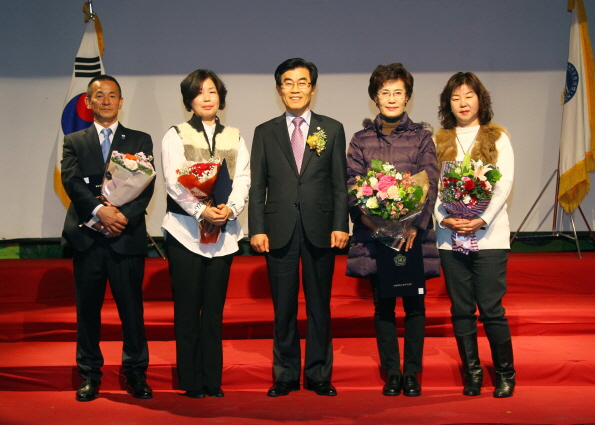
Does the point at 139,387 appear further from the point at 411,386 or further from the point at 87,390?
the point at 411,386

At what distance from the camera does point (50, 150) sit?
5141mm

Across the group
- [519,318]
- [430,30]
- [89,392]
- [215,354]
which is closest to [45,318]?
[89,392]

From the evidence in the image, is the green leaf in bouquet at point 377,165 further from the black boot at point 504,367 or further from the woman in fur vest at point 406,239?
the black boot at point 504,367

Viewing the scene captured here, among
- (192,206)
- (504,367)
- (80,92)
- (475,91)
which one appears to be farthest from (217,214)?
(80,92)

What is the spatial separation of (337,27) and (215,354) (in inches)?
120

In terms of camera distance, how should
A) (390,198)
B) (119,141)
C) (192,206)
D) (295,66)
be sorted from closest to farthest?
(390,198), (192,206), (295,66), (119,141)

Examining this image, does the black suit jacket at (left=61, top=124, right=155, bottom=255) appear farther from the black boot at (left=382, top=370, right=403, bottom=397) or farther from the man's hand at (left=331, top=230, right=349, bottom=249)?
the black boot at (left=382, top=370, right=403, bottom=397)

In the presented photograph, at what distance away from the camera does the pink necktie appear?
306 centimetres

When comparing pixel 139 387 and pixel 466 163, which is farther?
pixel 139 387

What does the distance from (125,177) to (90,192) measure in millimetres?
211

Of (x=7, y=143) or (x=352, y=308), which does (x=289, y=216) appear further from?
(x=7, y=143)

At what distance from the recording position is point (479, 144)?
118 inches

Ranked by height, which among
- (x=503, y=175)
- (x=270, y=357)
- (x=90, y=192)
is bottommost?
(x=270, y=357)

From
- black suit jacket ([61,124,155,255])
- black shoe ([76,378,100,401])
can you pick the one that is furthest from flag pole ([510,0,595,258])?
black shoe ([76,378,100,401])
